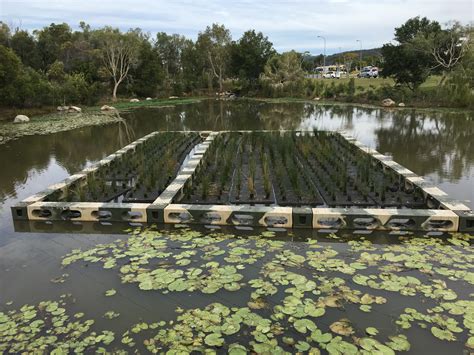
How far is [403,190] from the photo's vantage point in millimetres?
6312

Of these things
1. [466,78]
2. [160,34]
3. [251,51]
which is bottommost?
[466,78]

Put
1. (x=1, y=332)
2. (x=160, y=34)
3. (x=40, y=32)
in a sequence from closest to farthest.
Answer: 1. (x=1, y=332)
2. (x=40, y=32)
3. (x=160, y=34)

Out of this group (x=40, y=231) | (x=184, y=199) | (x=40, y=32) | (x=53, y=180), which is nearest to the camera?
(x=40, y=231)

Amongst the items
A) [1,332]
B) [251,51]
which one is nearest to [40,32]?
[251,51]

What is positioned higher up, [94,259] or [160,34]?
[160,34]

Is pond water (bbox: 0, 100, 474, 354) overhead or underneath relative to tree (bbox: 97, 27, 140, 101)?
underneath

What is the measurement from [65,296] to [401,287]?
310 cm

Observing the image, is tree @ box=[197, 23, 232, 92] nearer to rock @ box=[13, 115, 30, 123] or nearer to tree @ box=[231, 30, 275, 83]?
tree @ box=[231, 30, 275, 83]

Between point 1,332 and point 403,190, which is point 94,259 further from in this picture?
point 403,190

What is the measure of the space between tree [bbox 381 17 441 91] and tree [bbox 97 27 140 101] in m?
18.4

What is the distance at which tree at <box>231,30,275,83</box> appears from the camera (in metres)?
38.7

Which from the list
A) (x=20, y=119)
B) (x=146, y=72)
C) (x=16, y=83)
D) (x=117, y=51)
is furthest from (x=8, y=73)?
(x=146, y=72)

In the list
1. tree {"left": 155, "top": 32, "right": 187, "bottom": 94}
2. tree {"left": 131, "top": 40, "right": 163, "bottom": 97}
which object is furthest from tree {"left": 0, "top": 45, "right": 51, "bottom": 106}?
tree {"left": 155, "top": 32, "right": 187, "bottom": 94}

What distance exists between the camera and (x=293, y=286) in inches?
144
